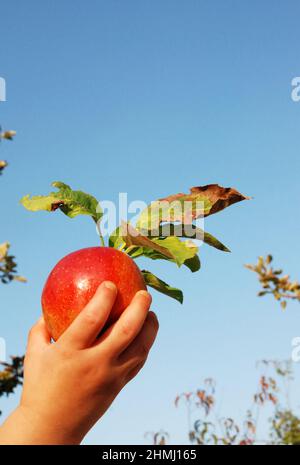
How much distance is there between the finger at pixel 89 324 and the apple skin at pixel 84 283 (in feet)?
0.42

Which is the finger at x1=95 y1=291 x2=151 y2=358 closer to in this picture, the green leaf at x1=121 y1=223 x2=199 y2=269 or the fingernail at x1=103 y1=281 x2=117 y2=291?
the fingernail at x1=103 y1=281 x2=117 y2=291

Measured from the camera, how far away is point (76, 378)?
1.71 metres

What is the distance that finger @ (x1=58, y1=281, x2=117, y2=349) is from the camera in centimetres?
170

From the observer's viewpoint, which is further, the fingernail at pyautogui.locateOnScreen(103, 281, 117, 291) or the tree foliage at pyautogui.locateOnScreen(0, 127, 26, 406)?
the tree foliage at pyautogui.locateOnScreen(0, 127, 26, 406)

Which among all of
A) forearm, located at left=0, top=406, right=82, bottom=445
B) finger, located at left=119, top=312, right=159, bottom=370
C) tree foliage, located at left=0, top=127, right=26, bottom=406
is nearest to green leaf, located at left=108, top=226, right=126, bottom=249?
finger, located at left=119, top=312, right=159, bottom=370

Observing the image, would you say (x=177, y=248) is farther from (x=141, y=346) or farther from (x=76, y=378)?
(x=76, y=378)

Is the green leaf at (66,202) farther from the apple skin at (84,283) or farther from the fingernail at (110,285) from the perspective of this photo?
the fingernail at (110,285)

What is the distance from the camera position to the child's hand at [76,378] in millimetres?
1707

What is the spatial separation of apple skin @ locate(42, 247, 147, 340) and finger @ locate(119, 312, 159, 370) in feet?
0.35

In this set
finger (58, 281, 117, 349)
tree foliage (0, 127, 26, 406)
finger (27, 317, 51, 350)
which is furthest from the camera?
tree foliage (0, 127, 26, 406)

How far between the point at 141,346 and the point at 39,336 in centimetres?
38

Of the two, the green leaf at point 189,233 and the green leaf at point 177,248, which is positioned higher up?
the green leaf at point 189,233

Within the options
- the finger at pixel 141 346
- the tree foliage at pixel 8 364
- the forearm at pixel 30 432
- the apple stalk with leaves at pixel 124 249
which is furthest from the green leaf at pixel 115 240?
the tree foliage at pixel 8 364
